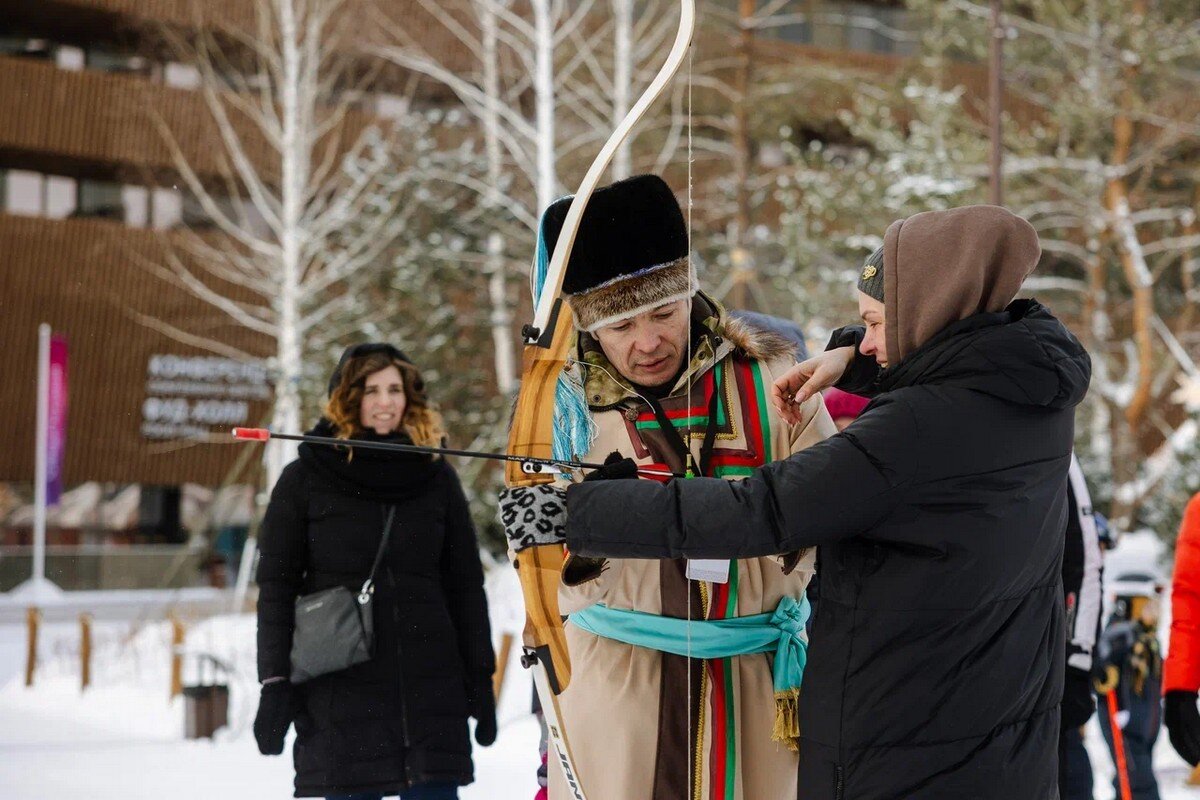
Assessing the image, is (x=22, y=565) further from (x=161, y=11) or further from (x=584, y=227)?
(x=584, y=227)

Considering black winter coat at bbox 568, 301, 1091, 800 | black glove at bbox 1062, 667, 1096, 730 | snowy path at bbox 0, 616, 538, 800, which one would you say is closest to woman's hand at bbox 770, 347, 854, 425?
black winter coat at bbox 568, 301, 1091, 800

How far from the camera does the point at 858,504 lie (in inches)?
55.1

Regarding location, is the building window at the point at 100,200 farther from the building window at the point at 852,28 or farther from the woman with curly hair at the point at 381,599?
the building window at the point at 852,28

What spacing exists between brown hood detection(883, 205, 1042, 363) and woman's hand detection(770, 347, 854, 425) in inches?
6.9

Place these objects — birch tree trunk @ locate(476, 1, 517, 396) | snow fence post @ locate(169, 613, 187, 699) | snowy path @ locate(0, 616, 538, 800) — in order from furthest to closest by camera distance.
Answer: snow fence post @ locate(169, 613, 187, 699), birch tree trunk @ locate(476, 1, 517, 396), snowy path @ locate(0, 616, 538, 800)

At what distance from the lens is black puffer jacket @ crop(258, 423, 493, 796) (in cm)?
273

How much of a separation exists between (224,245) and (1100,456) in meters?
9.24

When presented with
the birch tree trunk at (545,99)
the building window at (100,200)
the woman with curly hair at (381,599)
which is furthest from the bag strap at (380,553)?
the building window at (100,200)

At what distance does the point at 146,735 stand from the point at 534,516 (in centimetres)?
250

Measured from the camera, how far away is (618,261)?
73.6 inches

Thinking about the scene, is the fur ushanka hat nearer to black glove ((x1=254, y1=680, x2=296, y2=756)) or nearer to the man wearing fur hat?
the man wearing fur hat

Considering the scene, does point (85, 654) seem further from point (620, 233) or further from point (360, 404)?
point (620, 233)

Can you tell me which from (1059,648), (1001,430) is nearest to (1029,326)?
(1001,430)

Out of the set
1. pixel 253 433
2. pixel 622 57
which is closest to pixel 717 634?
pixel 253 433
